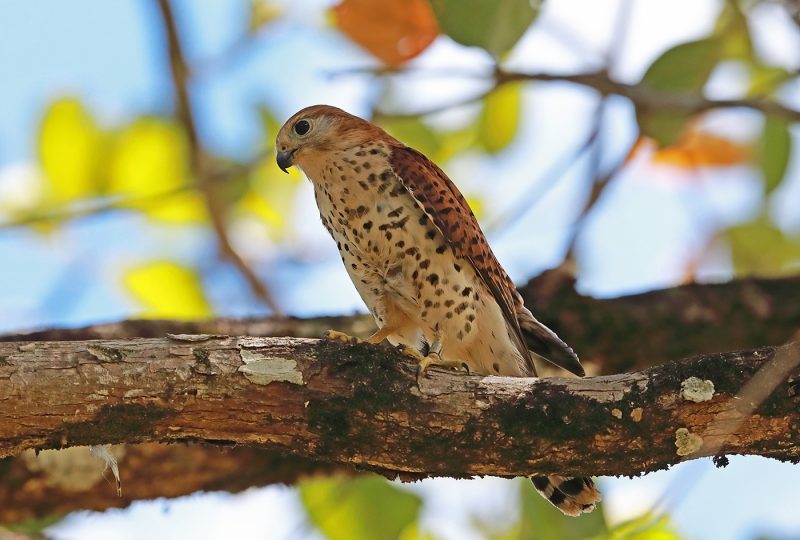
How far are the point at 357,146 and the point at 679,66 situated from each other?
1.67m

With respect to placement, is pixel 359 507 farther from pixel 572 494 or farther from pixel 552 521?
pixel 572 494

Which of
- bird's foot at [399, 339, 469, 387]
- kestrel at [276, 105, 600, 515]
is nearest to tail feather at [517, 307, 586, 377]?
kestrel at [276, 105, 600, 515]

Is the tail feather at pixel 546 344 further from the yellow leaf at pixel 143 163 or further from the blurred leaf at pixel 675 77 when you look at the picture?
the yellow leaf at pixel 143 163

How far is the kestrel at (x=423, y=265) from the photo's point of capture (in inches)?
183

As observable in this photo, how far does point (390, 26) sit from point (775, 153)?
88.6 inches

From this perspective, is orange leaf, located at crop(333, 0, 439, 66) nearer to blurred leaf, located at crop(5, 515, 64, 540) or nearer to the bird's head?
the bird's head

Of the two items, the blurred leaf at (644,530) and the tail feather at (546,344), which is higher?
the tail feather at (546,344)

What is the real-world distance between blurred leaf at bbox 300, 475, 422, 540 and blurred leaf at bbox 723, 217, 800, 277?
3.08 metres

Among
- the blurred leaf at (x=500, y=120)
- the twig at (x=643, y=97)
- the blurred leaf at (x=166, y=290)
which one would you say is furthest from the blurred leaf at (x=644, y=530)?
the blurred leaf at (x=166, y=290)

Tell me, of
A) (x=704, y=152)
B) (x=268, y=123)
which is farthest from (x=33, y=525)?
(x=704, y=152)

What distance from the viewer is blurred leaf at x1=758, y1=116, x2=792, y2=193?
18.6 feet

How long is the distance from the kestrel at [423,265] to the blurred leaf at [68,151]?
2066 mm

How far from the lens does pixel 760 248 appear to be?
693 cm

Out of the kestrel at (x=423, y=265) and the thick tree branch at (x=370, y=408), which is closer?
the thick tree branch at (x=370, y=408)
